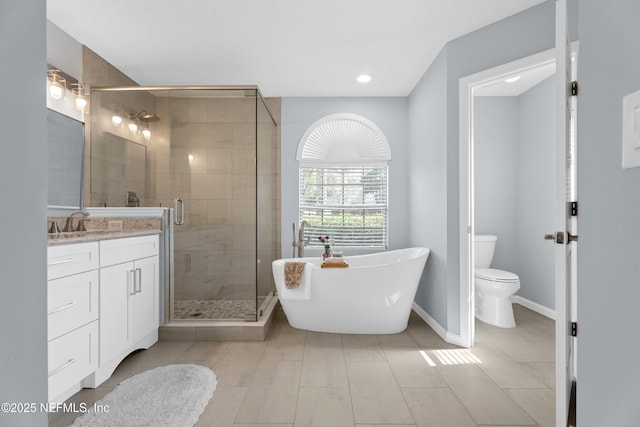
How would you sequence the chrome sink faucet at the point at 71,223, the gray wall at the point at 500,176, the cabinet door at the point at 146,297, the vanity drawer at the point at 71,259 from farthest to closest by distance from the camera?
the gray wall at the point at 500,176, the chrome sink faucet at the point at 71,223, the cabinet door at the point at 146,297, the vanity drawer at the point at 71,259

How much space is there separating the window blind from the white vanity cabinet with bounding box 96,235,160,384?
1977 mm

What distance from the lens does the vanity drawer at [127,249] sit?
2162 millimetres

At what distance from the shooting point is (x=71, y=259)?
1.86 metres

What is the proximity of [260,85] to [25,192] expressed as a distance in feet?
11.5

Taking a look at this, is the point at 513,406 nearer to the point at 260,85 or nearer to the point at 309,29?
the point at 309,29

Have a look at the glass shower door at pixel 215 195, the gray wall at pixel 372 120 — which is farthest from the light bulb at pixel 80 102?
the gray wall at pixel 372 120

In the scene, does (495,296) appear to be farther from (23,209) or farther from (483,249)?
(23,209)

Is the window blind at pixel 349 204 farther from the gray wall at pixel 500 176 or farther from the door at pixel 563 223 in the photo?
the door at pixel 563 223

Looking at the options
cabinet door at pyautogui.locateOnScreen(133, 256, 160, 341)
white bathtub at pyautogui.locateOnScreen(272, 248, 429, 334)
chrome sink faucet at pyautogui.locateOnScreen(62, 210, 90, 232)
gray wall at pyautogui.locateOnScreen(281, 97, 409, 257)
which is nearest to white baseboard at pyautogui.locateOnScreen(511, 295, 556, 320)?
gray wall at pyautogui.locateOnScreen(281, 97, 409, 257)

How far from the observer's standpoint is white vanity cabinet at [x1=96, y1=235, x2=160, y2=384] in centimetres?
216
